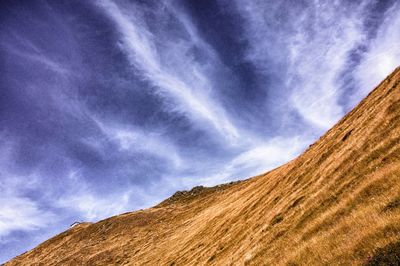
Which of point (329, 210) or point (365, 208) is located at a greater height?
point (329, 210)

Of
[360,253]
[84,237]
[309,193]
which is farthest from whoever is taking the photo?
[84,237]

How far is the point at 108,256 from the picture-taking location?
94.4 m

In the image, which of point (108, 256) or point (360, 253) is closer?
point (360, 253)

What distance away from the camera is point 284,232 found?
80.0 ft

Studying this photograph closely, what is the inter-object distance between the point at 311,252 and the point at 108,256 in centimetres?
9007

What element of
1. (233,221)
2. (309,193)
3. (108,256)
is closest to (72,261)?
(108,256)

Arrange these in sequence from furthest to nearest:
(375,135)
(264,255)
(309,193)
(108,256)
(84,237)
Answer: (84,237) < (108,256) < (309,193) < (375,135) < (264,255)

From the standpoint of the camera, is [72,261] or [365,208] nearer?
[365,208]

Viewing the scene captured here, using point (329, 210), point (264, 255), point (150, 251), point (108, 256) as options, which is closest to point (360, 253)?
point (329, 210)

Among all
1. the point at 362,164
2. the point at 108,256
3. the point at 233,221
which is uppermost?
the point at 108,256

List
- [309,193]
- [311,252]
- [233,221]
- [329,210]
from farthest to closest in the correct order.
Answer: [233,221] < [309,193] < [329,210] < [311,252]

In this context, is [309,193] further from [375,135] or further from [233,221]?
[233,221]

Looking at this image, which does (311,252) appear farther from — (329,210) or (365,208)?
(329,210)

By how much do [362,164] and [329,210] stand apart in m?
5.29
